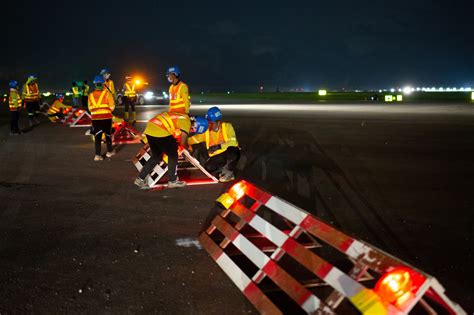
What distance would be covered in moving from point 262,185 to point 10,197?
4144mm

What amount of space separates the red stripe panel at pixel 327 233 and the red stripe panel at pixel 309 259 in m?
0.16

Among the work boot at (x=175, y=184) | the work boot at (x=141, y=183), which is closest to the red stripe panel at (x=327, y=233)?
the work boot at (x=175, y=184)

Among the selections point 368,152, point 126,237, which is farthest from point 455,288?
point 368,152

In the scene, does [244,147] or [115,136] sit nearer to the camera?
[244,147]

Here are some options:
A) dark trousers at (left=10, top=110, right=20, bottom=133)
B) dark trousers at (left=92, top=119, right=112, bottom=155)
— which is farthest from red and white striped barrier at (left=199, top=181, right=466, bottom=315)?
dark trousers at (left=10, top=110, right=20, bottom=133)

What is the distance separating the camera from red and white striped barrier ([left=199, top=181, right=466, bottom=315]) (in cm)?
272

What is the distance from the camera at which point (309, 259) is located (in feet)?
11.5

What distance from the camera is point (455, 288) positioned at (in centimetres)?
397

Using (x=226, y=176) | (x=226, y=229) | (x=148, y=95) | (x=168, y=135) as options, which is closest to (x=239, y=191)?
(x=226, y=229)

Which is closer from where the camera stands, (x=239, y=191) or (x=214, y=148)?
(x=239, y=191)

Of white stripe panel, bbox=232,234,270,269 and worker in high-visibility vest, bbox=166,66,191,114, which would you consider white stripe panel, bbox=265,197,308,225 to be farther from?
worker in high-visibility vest, bbox=166,66,191,114

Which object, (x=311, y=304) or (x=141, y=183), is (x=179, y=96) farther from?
(x=311, y=304)

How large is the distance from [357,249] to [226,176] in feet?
16.6

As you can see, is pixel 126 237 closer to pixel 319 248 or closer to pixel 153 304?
pixel 153 304
